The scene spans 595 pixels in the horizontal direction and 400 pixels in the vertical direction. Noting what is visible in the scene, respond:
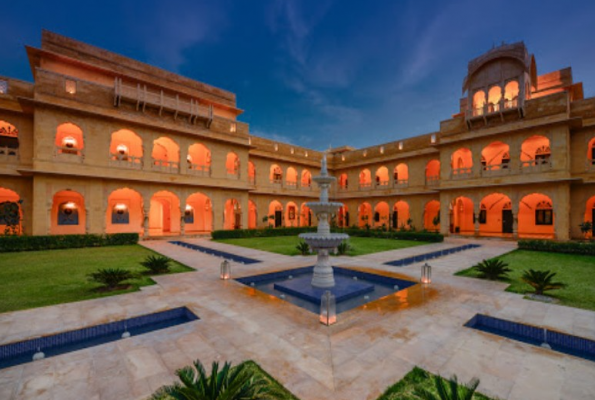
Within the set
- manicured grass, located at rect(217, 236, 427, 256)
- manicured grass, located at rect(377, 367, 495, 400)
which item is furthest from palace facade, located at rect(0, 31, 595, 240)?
manicured grass, located at rect(377, 367, 495, 400)

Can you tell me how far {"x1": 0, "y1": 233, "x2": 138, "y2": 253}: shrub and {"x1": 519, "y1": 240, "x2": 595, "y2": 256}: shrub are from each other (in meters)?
24.6

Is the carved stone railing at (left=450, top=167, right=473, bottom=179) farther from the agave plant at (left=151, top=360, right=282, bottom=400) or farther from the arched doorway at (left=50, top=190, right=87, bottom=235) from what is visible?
the arched doorway at (left=50, top=190, right=87, bottom=235)

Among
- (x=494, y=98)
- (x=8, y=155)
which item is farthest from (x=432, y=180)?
(x=8, y=155)

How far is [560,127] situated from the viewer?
60.3 ft

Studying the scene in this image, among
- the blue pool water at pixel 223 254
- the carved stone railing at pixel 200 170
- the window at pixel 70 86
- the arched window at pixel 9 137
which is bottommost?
the blue pool water at pixel 223 254

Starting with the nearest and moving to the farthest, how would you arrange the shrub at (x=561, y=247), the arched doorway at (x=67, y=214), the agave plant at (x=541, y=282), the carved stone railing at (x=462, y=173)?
1. the agave plant at (x=541, y=282)
2. the shrub at (x=561, y=247)
3. the arched doorway at (x=67, y=214)
4. the carved stone railing at (x=462, y=173)

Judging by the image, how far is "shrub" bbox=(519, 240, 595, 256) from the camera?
13.9 meters

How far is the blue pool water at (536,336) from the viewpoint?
4531 millimetres

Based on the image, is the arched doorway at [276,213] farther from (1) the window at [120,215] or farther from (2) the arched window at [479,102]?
(2) the arched window at [479,102]

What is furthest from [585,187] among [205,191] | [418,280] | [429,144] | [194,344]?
[205,191]

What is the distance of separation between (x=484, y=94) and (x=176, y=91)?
26137mm

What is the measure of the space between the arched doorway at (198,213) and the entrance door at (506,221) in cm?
2769

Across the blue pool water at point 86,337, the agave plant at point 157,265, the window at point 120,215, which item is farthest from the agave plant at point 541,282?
the window at point 120,215

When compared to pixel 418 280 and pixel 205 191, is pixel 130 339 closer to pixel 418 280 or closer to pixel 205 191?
pixel 418 280
